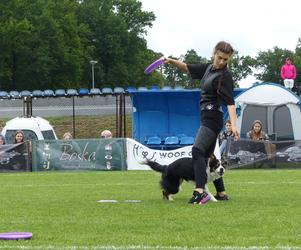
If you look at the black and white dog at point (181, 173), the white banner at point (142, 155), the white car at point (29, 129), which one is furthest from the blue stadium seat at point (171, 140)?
the black and white dog at point (181, 173)

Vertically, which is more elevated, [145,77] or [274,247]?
[145,77]

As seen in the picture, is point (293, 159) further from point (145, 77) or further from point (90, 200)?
point (145, 77)

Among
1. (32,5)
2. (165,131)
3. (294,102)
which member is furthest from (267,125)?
(32,5)

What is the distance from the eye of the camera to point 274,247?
14.3 feet

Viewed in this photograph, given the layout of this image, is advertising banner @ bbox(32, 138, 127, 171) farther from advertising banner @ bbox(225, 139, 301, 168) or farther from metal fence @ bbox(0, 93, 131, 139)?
metal fence @ bbox(0, 93, 131, 139)

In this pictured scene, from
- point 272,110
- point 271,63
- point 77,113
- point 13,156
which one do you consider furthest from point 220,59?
point 271,63

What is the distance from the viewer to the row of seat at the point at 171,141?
2012 cm

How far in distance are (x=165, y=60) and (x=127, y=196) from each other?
1868 millimetres

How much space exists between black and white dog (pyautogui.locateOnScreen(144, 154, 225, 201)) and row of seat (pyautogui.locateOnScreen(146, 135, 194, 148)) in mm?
12171

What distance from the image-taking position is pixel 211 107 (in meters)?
7.21

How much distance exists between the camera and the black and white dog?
7.52 meters

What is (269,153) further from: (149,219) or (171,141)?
(149,219)

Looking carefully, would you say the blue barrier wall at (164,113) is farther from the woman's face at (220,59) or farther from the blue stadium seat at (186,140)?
the woman's face at (220,59)

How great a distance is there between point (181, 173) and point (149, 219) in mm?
1758
